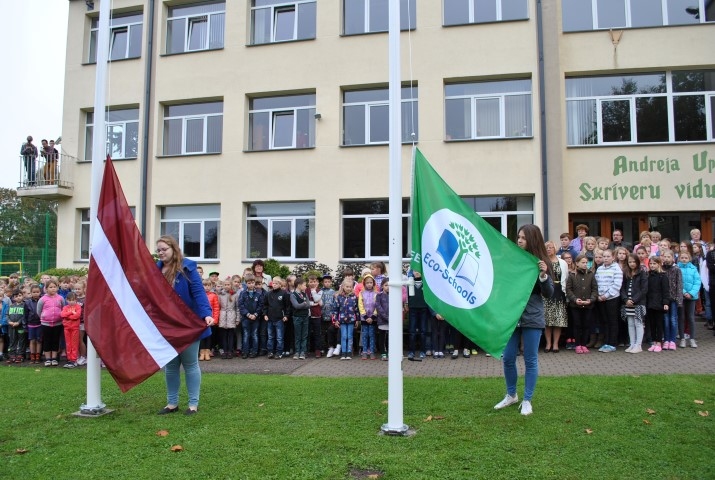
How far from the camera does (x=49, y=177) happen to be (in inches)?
835

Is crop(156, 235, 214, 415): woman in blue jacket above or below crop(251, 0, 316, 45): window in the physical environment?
below

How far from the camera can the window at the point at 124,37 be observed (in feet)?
70.6

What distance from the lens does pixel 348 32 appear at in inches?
750

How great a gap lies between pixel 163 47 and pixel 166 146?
364 cm

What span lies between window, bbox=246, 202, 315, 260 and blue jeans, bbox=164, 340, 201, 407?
12.0 meters

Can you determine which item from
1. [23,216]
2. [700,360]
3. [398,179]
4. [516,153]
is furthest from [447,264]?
[23,216]

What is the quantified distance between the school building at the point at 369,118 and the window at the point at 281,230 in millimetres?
51

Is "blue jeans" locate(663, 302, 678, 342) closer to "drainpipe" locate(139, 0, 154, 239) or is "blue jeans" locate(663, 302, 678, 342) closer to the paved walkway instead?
the paved walkway

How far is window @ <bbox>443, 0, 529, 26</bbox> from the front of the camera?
1764 cm

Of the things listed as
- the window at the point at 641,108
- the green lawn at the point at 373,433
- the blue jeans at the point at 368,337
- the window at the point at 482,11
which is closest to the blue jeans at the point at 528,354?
the green lawn at the point at 373,433

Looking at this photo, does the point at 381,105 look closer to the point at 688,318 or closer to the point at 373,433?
the point at 688,318

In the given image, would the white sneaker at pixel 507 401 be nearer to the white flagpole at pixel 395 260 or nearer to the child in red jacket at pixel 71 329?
the white flagpole at pixel 395 260

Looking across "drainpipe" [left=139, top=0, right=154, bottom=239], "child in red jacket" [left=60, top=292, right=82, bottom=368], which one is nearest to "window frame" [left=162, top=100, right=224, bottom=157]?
"drainpipe" [left=139, top=0, right=154, bottom=239]

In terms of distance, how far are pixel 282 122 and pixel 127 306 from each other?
13.9m
